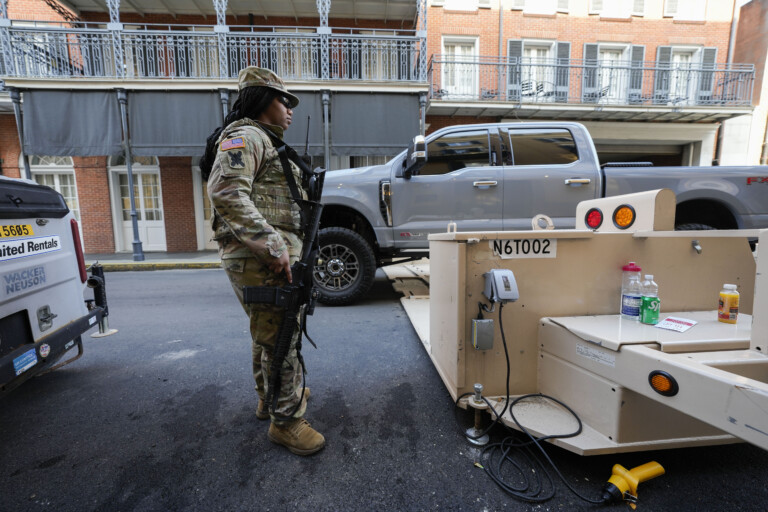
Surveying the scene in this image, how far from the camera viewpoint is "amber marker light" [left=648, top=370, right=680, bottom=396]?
118 centimetres

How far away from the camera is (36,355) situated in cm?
186

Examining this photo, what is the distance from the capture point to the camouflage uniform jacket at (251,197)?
57.9 inches

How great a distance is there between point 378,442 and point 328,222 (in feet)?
10.1

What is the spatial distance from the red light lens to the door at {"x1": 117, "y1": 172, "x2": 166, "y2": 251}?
1240 centimetres

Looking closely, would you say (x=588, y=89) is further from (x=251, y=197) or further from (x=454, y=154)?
(x=251, y=197)

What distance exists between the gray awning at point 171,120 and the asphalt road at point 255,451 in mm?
7982

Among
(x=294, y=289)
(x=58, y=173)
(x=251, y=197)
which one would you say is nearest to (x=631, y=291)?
(x=294, y=289)

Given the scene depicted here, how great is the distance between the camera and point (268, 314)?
166 cm

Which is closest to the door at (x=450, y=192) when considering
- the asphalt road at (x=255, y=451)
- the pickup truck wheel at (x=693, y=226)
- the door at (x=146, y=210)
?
the asphalt road at (x=255, y=451)

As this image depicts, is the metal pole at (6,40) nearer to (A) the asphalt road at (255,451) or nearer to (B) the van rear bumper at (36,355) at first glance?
(A) the asphalt road at (255,451)

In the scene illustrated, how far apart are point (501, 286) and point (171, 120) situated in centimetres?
1062

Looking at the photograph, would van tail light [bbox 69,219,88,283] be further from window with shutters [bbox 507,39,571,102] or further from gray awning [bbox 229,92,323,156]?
window with shutters [bbox 507,39,571,102]

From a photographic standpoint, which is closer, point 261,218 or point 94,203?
point 261,218

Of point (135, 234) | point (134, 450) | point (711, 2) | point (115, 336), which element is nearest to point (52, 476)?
point (134, 450)
